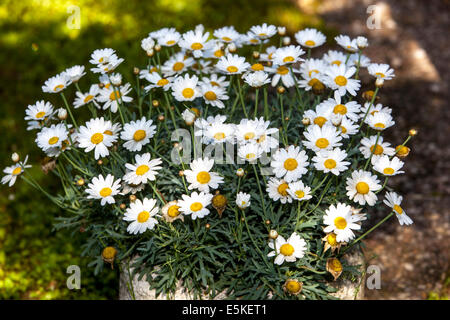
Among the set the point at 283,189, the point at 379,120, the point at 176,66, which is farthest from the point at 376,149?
the point at 176,66

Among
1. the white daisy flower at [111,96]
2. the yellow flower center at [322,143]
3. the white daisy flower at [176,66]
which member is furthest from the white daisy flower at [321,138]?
the white daisy flower at [111,96]

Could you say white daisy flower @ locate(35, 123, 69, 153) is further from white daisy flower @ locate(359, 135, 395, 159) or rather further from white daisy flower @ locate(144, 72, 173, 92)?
white daisy flower @ locate(359, 135, 395, 159)

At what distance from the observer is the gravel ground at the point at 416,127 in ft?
10.8

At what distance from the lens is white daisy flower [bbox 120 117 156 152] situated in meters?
2.17

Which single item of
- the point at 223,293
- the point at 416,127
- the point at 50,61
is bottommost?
the point at 223,293

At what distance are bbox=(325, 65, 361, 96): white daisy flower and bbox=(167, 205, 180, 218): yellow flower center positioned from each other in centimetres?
98

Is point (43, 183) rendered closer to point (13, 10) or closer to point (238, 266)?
point (238, 266)

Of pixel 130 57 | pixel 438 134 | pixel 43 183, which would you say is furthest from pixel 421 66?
pixel 43 183

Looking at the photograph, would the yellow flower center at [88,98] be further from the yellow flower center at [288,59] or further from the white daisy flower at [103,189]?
the yellow flower center at [288,59]

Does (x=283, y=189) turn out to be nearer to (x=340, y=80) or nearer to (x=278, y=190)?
(x=278, y=190)

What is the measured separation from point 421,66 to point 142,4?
10.9 ft

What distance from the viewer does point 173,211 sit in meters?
2.03

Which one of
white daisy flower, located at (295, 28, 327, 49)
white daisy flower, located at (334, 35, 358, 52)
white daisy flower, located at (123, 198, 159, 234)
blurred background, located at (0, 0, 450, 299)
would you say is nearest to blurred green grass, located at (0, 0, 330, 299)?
blurred background, located at (0, 0, 450, 299)

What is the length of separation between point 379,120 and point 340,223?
1.79 ft
